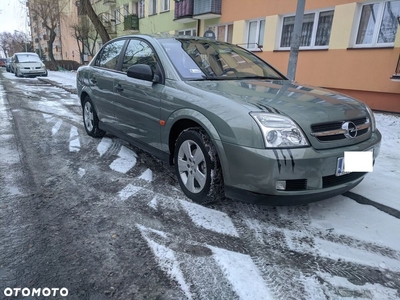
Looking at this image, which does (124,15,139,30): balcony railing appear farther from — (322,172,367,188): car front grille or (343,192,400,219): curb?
(322,172,367,188): car front grille

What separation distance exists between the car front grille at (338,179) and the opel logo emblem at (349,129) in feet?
1.08

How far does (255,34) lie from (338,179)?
1114cm

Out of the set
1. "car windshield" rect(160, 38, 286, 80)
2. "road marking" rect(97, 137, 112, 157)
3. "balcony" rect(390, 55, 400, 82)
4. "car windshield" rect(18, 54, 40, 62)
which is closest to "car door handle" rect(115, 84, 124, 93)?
"car windshield" rect(160, 38, 286, 80)

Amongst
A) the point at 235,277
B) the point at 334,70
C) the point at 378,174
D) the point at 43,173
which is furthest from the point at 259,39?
the point at 235,277

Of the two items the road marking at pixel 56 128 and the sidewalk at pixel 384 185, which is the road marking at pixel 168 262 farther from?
the road marking at pixel 56 128

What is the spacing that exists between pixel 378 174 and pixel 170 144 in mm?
2676

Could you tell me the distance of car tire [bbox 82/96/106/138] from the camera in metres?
4.86

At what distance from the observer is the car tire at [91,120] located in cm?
486

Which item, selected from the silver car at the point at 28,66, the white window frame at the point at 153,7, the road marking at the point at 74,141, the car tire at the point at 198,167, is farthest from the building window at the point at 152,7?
the car tire at the point at 198,167

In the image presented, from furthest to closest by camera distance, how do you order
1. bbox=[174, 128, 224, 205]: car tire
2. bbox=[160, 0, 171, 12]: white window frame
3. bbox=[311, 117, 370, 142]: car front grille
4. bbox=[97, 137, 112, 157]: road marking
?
1. bbox=[160, 0, 171, 12]: white window frame
2. bbox=[97, 137, 112, 157]: road marking
3. bbox=[174, 128, 224, 205]: car tire
4. bbox=[311, 117, 370, 142]: car front grille

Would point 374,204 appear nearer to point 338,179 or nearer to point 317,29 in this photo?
point 338,179

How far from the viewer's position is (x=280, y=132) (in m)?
2.19

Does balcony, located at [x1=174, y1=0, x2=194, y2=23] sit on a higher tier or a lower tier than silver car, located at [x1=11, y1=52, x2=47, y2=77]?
higher

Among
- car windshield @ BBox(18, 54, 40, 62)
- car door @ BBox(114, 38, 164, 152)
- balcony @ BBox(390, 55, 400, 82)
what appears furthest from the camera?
car windshield @ BBox(18, 54, 40, 62)
